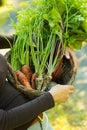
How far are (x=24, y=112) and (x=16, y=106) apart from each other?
71 mm

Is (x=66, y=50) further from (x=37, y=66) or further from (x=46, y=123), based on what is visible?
(x=46, y=123)

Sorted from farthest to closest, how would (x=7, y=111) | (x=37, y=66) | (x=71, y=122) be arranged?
(x=71, y=122), (x=37, y=66), (x=7, y=111)

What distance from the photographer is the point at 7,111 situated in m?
1.19

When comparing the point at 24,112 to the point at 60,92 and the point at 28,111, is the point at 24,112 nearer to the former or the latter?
the point at 28,111

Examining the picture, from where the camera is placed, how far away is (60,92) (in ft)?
4.21

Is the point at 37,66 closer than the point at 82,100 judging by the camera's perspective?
Yes

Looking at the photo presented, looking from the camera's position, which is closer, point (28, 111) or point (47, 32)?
point (28, 111)

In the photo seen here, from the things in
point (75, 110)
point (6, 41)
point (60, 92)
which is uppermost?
point (6, 41)

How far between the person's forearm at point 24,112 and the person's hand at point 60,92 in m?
0.03

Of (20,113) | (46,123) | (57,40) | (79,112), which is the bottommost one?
(79,112)

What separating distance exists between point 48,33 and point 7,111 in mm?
404

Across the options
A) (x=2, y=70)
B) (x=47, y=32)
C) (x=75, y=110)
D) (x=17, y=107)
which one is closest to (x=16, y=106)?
(x=17, y=107)

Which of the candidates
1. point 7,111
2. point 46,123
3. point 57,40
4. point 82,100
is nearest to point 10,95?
point 7,111

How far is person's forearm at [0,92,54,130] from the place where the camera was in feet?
3.84
